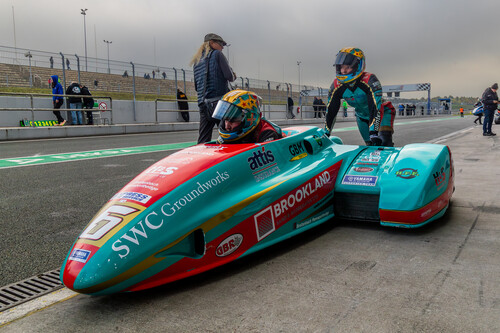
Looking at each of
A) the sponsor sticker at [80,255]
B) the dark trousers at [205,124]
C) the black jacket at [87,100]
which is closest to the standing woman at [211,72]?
the dark trousers at [205,124]

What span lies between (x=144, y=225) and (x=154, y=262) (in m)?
0.19

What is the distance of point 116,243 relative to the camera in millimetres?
2115

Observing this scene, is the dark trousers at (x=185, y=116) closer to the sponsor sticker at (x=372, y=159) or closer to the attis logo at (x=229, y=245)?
the sponsor sticker at (x=372, y=159)

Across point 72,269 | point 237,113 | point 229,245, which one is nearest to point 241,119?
point 237,113

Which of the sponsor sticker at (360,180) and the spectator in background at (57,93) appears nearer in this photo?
the sponsor sticker at (360,180)

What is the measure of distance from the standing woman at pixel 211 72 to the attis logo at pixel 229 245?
3130 mm

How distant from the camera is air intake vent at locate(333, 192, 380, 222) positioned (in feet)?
11.0

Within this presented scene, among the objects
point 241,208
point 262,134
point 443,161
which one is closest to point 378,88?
point 443,161

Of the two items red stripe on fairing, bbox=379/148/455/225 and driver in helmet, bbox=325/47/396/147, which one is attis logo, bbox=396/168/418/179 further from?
driver in helmet, bbox=325/47/396/147

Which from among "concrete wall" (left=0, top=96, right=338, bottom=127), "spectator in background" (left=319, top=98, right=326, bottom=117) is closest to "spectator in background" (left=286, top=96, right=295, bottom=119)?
"concrete wall" (left=0, top=96, right=338, bottom=127)

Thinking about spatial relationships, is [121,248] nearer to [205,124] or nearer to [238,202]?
[238,202]

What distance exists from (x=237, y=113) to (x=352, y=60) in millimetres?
2239

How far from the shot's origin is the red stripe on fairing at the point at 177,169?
244 cm

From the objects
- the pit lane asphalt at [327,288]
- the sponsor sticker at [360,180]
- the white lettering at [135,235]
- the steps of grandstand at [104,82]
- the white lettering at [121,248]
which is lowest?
the pit lane asphalt at [327,288]
